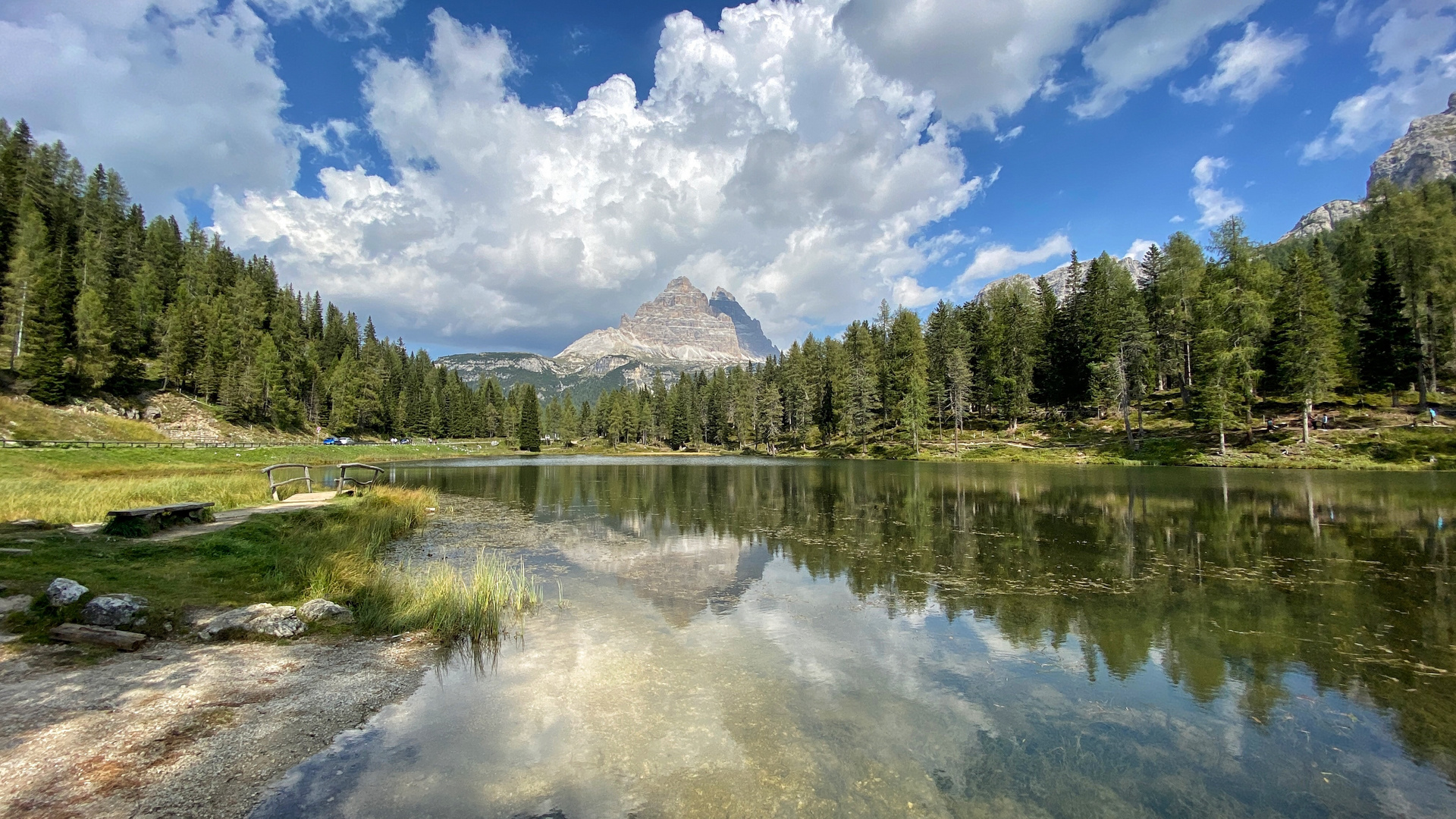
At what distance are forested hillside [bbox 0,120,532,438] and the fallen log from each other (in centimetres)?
8163

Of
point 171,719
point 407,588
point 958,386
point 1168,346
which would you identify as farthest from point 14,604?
point 1168,346

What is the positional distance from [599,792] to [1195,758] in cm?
805

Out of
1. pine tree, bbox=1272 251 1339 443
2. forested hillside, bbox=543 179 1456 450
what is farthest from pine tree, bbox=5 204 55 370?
pine tree, bbox=1272 251 1339 443

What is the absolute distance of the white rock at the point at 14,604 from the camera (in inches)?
399

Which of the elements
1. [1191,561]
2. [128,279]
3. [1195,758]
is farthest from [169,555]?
[128,279]

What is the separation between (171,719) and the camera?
25.6ft

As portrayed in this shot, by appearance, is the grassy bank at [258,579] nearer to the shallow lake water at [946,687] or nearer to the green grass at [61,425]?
the shallow lake water at [946,687]

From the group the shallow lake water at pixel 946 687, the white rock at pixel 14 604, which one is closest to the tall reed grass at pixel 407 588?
the shallow lake water at pixel 946 687

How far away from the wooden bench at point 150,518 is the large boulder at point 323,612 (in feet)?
27.8

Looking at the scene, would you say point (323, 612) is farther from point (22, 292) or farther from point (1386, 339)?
point (22, 292)

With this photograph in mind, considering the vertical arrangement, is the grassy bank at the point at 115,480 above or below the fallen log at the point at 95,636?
above

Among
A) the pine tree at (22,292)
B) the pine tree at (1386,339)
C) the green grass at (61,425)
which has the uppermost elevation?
the pine tree at (22,292)

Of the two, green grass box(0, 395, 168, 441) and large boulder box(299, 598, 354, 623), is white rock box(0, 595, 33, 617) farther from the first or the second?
green grass box(0, 395, 168, 441)

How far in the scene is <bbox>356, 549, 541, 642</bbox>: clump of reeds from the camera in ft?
43.4
